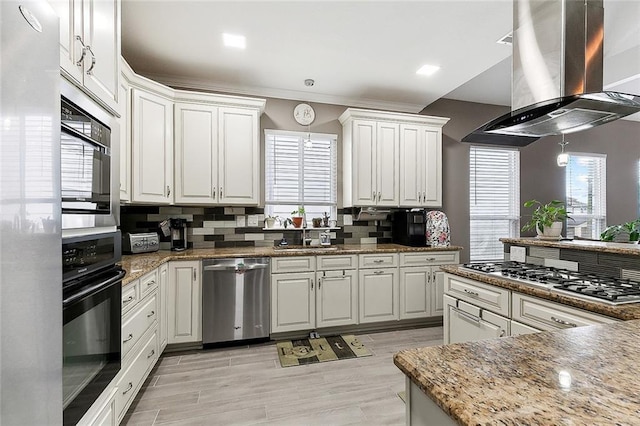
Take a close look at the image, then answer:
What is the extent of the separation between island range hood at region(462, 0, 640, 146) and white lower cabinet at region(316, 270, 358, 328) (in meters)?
2.08

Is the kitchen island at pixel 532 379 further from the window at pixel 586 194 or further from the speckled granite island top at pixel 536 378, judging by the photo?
the window at pixel 586 194

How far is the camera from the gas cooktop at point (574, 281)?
149 centimetres

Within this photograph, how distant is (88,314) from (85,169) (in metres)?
0.57

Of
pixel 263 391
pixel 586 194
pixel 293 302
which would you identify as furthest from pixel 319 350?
pixel 586 194

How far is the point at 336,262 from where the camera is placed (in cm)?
331

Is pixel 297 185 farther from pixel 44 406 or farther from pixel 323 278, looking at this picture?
pixel 44 406

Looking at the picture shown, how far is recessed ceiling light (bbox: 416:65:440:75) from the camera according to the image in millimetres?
3168

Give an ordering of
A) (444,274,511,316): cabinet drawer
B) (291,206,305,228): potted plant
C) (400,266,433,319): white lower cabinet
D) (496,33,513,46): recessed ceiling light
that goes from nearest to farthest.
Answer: (444,274,511,316): cabinet drawer
(496,33,513,46): recessed ceiling light
(400,266,433,319): white lower cabinet
(291,206,305,228): potted plant

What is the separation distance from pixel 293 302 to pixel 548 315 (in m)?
2.18

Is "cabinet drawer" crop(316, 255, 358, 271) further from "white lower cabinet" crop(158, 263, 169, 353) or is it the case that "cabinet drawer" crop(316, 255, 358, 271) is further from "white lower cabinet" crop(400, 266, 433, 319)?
"white lower cabinet" crop(158, 263, 169, 353)

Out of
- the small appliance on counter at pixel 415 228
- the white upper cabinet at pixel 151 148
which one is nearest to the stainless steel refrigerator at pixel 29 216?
the white upper cabinet at pixel 151 148

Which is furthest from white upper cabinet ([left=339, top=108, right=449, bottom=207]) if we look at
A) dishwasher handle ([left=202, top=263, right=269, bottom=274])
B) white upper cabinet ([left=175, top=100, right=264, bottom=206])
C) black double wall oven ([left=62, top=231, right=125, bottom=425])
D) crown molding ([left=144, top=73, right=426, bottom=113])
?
black double wall oven ([left=62, top=231, right=125, bottom=425])

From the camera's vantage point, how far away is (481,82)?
3.86 m

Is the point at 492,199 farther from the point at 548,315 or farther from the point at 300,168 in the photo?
the point at 548,315
